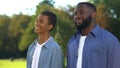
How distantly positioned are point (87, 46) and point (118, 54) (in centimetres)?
38

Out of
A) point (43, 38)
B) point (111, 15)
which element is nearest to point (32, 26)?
point (111, 15)

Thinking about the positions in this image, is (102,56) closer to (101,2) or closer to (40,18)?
(40,18)

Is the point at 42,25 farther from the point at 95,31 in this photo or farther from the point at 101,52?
the point at 101,52

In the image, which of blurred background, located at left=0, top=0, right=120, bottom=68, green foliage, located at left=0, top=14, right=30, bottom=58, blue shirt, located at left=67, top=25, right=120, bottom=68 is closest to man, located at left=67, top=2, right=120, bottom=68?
blue shirt, located at left=67, top=25, right=120, bottom=68

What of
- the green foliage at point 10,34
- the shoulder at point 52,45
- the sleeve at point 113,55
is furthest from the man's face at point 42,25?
the green foliage at point 10,34

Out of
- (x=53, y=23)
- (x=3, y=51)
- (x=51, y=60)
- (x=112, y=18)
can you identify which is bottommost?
(x=3, y=51)

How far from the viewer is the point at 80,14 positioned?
458cm

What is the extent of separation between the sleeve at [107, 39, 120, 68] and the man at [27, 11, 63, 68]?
692 millimetres

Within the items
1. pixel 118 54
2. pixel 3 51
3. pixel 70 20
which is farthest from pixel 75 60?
pixel 3 51

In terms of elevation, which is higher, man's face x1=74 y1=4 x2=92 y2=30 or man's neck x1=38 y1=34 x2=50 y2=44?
man's face x1=74 y1=4 x2=92 y2=30

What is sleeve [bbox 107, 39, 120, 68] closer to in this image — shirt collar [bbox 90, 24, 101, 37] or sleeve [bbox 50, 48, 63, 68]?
shirt collar [bbox 90, 24, 101, 37]

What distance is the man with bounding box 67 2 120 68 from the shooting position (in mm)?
4461

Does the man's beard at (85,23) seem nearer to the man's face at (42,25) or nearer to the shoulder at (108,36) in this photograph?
the shoulder at (108,36)

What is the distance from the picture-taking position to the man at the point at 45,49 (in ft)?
15.7
